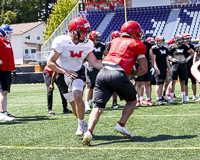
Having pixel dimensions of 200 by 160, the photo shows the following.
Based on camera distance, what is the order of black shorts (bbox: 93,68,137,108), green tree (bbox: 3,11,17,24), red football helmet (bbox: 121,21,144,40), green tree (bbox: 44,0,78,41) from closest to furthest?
black shorts (bbox: 93,68,137,108)
red football helmet (bbox: 121,21,144,40)
green tree (bbox: 44,0,78,41)
green tree (bbox: 3,11,17,24)

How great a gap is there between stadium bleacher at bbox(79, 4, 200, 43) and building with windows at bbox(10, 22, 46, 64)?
28262mm

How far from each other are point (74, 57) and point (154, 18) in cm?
2562

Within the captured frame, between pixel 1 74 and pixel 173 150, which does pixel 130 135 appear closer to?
pixel 173 150

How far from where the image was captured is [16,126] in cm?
542

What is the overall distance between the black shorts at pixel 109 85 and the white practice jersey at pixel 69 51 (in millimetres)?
540

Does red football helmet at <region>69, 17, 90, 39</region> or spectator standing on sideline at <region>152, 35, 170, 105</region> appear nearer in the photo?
red football helmet at <region>69, 17, 90, 39</region>

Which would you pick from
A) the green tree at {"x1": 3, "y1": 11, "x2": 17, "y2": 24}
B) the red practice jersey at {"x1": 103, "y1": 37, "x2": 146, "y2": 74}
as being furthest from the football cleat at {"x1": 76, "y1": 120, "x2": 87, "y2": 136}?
the green tree at {"x1": 3, "y1": 11, "x2": 17, "y2": 24}

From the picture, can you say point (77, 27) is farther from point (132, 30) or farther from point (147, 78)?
point (147, 78)

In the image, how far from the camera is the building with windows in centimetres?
5737

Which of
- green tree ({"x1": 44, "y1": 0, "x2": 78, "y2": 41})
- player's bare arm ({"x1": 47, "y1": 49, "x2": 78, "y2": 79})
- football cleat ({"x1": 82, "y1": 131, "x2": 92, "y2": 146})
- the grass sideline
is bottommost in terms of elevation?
the grass sideline

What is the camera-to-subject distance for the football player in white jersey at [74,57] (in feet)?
13.8

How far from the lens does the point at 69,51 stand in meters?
4.29

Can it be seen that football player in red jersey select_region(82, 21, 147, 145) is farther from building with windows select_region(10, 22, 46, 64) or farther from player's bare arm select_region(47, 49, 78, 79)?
building with windows select_region(10, 22, 46, 64)

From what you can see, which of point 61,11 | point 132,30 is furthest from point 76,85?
point 61,11
